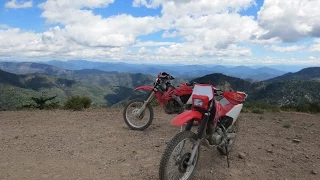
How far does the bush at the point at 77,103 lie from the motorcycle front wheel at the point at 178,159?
26.3ft

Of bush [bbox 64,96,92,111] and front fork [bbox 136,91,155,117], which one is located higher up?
front fork [bbox 136,91,155,117]

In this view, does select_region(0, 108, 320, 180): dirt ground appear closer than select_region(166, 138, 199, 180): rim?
No

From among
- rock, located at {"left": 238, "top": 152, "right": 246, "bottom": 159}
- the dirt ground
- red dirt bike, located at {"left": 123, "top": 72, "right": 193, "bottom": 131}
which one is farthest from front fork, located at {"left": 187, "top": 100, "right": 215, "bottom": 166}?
red dirt bike, located at {"left": 123, "top": 72, "right": 193, "bottom": 131}

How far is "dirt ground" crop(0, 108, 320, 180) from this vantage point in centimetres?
528

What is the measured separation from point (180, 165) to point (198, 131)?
61cm

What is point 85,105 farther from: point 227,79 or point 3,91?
point 3,91

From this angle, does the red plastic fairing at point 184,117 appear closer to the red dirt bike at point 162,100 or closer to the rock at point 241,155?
the rock at point 241,155

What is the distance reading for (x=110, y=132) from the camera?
26.4 ft

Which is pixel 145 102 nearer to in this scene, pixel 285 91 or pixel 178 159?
pixel 178 159

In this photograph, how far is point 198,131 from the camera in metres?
4.78

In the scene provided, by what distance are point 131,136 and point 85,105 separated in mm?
5547

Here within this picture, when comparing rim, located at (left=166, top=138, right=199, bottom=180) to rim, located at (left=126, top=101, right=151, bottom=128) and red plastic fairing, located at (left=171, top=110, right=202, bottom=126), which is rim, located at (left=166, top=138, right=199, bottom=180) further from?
rim, located at (left=126, top=101, right=151, bottom=128)

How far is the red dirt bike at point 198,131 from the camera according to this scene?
437cm

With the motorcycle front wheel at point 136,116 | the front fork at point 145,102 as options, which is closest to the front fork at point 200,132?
the front fork at point 145,102
